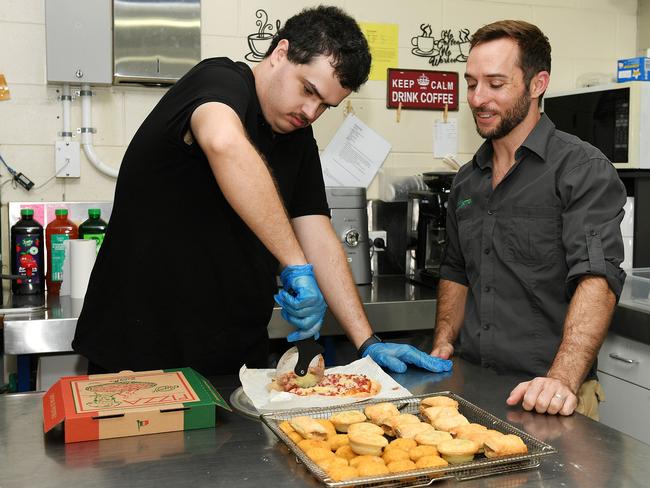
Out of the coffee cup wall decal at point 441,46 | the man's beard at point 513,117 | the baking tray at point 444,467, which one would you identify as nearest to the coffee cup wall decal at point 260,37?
the coffee cup wall decal at point 441,46

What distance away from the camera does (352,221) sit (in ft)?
9.14

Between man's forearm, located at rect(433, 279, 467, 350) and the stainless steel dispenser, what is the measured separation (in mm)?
703

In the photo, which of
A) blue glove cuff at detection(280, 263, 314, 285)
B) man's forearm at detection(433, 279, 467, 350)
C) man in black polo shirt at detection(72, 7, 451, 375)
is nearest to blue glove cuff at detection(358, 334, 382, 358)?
man in black polo shirt at detection(72, 7, 451, 375)

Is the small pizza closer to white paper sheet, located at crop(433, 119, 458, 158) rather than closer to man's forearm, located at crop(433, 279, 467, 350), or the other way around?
man's forearm, located at crop(433, 279, 467, 350)

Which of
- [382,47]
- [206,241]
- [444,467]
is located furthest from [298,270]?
[382,47]

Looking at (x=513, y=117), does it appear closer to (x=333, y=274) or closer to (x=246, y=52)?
(x=333, y=274)

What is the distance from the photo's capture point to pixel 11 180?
2.70 meters

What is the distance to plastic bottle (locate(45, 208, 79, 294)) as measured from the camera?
2.60 metres

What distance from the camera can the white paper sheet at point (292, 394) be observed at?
4.41 feet

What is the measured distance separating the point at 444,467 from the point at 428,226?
1.99 meters

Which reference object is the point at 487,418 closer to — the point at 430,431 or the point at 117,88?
the point at 430,431

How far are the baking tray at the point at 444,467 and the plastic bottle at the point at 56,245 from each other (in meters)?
1.61

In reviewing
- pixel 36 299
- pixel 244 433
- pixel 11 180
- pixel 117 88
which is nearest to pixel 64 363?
pixel 36 299

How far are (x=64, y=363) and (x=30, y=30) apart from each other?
4.03 feet
